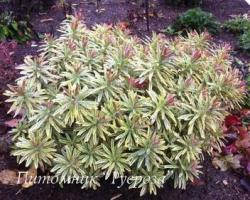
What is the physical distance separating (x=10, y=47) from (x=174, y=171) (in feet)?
8.68

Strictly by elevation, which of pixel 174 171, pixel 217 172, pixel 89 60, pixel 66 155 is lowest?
pixel 217 172

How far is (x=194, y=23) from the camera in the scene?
6098 mm

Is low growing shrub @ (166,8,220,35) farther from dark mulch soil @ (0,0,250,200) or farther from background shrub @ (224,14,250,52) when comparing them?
background shrub @ (224,14,250,52)

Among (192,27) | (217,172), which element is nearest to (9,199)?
(217,172)

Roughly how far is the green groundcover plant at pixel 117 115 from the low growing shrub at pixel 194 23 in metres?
3.06

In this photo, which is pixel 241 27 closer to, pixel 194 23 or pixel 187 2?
pixel 194 23

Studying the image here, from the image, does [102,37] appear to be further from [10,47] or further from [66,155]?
[10,47]

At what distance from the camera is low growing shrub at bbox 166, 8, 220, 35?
6.09 m

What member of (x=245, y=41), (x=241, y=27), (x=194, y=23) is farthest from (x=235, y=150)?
(x=241, y=27)

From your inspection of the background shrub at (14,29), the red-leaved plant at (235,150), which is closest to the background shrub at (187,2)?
the background shrub at (14,29)

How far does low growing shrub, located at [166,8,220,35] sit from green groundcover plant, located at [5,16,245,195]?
306cm

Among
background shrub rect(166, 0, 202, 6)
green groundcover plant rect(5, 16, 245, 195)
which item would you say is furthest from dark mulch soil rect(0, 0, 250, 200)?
background shrub rect(166, 0, 202, 6)

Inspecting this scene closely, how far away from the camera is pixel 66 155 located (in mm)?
2785

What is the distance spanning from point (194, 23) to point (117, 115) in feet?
12.3
